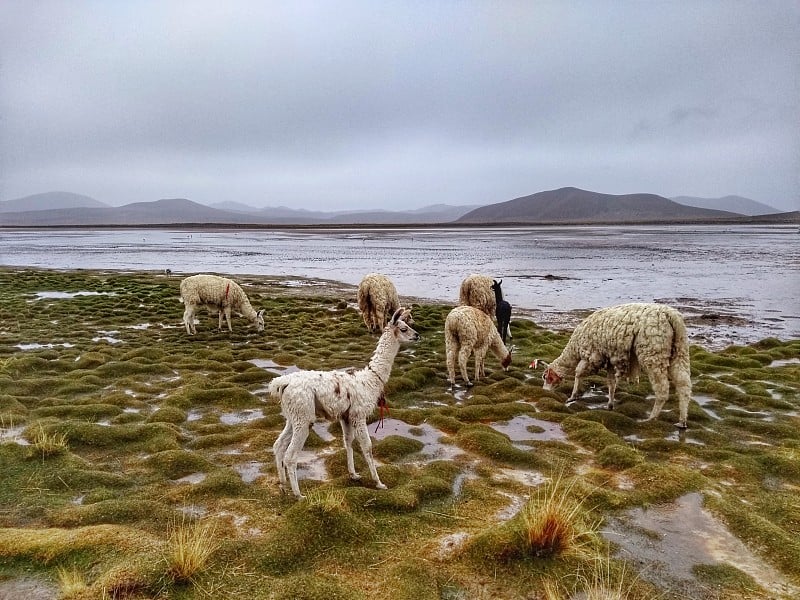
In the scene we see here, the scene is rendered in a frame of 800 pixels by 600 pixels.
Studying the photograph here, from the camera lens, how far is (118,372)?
42.0ft

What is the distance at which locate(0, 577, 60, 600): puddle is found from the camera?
455cm

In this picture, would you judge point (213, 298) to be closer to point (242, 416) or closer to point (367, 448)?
point (242, 416)

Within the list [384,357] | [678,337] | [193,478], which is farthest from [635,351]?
[193,478]

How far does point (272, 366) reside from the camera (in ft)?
46.7

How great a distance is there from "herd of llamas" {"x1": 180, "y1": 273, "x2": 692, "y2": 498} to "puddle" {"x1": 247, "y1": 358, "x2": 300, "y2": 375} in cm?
414

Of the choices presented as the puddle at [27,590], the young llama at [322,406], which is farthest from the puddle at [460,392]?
the puddle at [27,590]

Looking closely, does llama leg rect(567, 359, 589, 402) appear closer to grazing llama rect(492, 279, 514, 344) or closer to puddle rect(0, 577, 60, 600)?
grazing llama rect(492, 279, 514, 344)

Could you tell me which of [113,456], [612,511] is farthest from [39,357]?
[612,511]

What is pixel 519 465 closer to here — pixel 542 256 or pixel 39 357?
pixel 39 357

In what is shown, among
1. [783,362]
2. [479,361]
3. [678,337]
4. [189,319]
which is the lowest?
[783,362]

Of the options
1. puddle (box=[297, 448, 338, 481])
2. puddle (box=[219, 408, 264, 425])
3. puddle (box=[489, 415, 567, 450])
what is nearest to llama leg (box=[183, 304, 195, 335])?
puddle (box=[219, 408, 264, 425])

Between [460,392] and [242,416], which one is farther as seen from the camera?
[460,392]

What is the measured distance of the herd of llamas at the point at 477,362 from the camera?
7.01 metres

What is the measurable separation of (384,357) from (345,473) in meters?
1.93
